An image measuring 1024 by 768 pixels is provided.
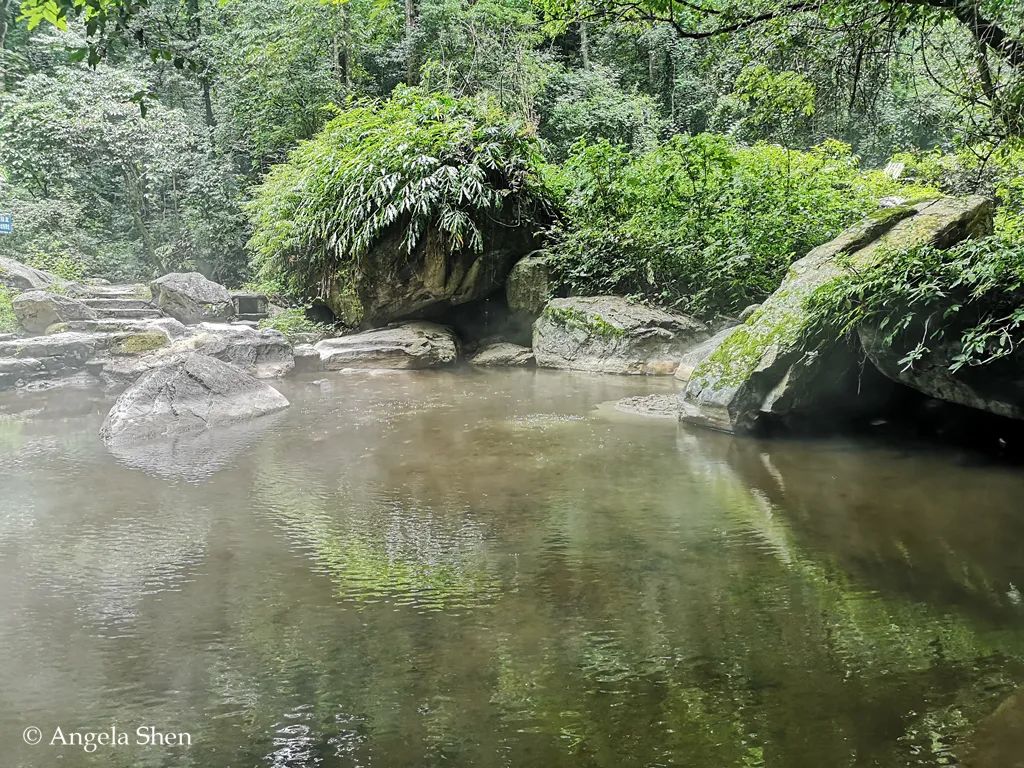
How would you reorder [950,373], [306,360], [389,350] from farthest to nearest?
[389,350], [306,360], [950,373]

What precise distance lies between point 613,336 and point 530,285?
192 centimetres

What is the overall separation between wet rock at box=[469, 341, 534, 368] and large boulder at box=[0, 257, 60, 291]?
23.0 ft

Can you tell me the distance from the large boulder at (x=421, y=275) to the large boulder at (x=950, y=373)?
641 cm

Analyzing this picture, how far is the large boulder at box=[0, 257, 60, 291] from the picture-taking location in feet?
38.0

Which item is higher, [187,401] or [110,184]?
[110,184]

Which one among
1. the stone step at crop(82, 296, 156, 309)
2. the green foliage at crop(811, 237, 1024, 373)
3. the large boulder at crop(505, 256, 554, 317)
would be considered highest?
the green foliage at crop(811, 237, 1024, 373)

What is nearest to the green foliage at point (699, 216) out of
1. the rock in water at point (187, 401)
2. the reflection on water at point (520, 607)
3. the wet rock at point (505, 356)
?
the wet rock at point (505, 356)

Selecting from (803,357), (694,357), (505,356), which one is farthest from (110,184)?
(803,357)

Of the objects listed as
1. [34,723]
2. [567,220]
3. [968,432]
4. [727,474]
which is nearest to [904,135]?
[567,220]

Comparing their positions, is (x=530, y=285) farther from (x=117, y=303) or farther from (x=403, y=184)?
(x=117, y=303)

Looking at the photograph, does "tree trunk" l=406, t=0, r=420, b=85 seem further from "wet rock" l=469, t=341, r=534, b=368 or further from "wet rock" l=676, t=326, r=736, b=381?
"wet rock" l=676, t=326, r=736, b=381

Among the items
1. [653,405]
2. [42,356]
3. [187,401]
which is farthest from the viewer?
[42,356]

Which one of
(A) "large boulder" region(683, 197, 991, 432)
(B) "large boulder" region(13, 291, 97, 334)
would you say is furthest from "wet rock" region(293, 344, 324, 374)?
(A) "large boulder" region(683, 197, 991, 432)

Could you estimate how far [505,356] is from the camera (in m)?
10.2
